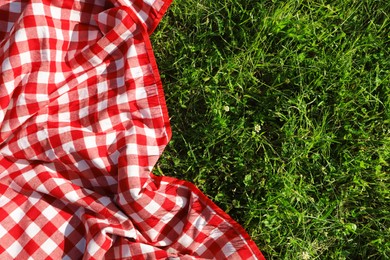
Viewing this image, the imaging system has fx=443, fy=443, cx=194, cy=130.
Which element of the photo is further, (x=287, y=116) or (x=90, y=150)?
(x=287, y=116)

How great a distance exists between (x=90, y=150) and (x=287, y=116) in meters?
0.86

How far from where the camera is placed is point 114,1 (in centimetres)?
191

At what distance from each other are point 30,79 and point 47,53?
13cm

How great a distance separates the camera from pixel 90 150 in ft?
5.99

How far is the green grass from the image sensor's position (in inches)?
74.6

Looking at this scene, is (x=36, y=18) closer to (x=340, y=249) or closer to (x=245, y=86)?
(x=245, y=86)

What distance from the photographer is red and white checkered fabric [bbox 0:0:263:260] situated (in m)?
1.81

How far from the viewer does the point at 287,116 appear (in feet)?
6.41

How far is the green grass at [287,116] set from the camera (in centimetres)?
189

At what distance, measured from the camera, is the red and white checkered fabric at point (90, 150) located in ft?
5.94

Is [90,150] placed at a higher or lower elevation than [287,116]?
lower

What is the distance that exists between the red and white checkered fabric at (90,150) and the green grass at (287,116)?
0.46ft

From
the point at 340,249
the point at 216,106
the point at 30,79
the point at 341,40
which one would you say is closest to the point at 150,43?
the point at 216,106

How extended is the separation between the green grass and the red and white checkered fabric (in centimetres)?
14
